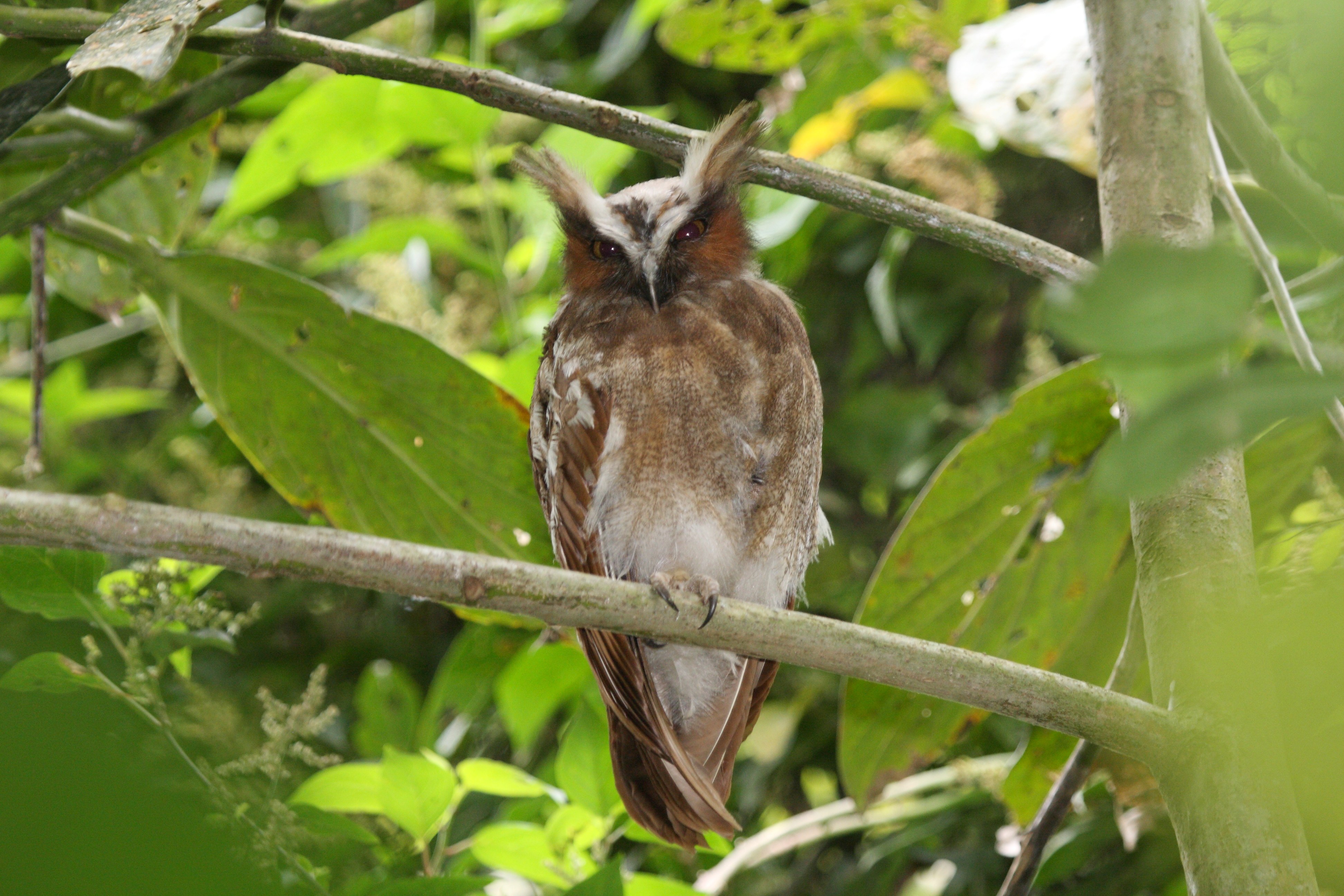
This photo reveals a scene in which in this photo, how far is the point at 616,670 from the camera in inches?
57.2

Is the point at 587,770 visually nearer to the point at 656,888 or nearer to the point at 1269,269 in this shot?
the point at 656,888

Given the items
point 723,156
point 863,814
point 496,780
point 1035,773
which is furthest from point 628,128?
point 863,814

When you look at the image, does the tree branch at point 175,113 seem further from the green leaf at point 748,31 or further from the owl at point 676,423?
the green leaf at point 748,31

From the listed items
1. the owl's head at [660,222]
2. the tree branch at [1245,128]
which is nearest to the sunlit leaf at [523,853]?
the owl's head at [660,222]

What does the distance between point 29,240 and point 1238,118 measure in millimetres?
2073

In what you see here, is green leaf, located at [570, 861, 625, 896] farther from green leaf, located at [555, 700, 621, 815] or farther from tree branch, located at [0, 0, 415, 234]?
tree branch, located at [0, 0, 415, 234]

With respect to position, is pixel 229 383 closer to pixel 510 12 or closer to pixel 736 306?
pixel 736 306

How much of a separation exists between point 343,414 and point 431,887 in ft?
3.19

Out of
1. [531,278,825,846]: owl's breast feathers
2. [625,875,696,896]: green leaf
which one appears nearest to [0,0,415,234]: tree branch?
[531,278,825,846]: owl's breast feathers

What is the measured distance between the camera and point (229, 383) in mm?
1842

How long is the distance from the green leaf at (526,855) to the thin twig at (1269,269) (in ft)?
3.70

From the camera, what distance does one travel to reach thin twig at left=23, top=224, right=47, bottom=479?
1.52 m

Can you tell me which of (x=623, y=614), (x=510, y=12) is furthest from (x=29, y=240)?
(x=623, y=614)

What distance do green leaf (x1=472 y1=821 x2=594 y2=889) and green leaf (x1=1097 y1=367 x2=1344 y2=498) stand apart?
51.1 inches
